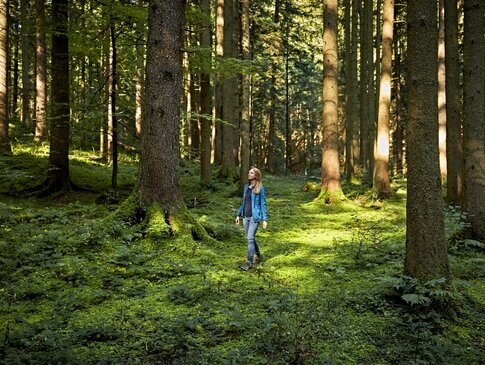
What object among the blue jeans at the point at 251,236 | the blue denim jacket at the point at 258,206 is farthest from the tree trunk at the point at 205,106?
the blue jeans at the point at 251,236

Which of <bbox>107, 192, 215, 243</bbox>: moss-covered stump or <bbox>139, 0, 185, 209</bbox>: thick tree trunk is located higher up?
<bbox>139, 0, 185, 209</bbox>: thick tree trunk

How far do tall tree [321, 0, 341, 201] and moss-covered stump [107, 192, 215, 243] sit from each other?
7274 mm

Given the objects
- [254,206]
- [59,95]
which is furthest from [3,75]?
[254,206]

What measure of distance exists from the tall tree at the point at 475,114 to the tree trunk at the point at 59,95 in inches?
400

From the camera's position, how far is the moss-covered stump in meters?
7.71

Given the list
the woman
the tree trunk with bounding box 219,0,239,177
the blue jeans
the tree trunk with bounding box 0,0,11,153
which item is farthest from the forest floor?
the tree trunk with bounding box 219,0,239,177

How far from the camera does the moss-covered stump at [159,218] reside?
7.71 meters

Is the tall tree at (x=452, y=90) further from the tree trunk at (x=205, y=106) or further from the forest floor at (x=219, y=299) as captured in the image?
the tree trunk at (x=205, y=106)

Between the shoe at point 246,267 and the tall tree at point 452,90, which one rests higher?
the tall tree at point 452,90

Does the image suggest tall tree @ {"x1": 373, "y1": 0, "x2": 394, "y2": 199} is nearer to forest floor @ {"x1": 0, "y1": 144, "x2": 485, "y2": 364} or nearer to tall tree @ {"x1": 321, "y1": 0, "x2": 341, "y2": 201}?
tall tree @ {"x1": 321, "y1": 0, "x2": 341, "y2": 201}

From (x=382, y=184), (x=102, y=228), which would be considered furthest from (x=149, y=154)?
(x=382, y=184)

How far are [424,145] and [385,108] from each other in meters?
10.4

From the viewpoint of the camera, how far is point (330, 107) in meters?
14.4

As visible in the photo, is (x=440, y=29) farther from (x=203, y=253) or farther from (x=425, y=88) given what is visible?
(x=203, y=253)
